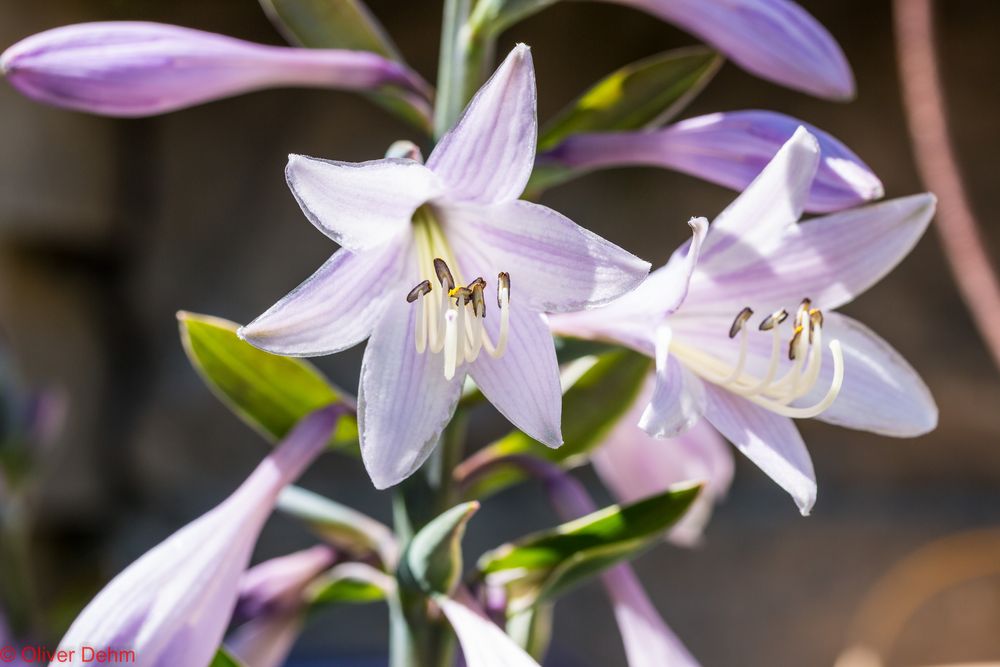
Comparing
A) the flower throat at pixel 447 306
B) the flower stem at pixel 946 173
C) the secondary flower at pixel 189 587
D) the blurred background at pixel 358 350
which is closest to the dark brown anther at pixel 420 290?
the flower throat at pixel 447 306

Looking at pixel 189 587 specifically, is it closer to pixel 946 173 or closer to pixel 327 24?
pixel 327 24

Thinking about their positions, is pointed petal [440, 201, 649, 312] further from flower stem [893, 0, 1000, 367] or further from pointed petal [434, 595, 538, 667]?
flower stem [893, 0, 1000, 367]

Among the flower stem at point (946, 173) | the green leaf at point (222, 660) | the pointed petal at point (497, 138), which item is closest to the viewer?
the pointed petal at point (497, 138)

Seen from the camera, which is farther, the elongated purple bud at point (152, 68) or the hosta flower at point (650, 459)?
A: the hosta flower at point (650, 459)

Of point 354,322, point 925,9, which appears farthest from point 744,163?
point 925,9

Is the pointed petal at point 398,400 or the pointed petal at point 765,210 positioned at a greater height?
the pointed petal at point 765,210

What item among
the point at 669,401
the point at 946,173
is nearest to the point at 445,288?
the point at 669,401

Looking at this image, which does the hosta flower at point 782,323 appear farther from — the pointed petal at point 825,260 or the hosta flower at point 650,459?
the hosta flower at point 650,459
